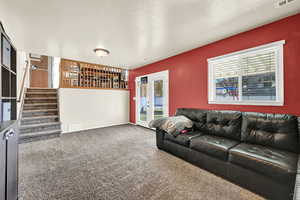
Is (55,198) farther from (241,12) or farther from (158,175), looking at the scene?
(241,12)

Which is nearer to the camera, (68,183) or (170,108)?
(68,183)

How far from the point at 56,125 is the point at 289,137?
5.76 metres

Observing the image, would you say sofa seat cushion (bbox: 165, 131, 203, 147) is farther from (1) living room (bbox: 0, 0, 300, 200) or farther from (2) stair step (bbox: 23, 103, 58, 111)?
(2) stair step (bbox: 23, 103, 58, 111)

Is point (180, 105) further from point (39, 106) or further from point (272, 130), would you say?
point (39, 106)

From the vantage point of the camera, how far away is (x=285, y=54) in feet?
7.10

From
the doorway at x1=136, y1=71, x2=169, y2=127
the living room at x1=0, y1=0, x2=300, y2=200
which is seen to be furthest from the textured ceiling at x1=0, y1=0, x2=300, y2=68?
the doorway at x1=136, y1=71, x2=169, y2=127

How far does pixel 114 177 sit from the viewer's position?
1992 mm

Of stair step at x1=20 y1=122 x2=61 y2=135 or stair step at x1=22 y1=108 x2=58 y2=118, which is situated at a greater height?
stair step at x1=22 y1=108 x2=58 y2=118

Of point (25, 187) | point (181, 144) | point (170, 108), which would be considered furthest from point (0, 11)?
point (170, 108)

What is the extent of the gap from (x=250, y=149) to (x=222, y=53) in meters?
2.15

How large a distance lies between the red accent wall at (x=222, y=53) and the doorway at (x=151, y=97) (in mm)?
216

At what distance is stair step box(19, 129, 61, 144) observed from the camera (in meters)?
3.49

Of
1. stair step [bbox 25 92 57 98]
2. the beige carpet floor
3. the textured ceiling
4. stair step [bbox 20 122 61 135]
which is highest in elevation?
the textured ceiling

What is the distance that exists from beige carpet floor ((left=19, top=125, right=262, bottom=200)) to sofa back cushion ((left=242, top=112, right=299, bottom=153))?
86 centimetres
